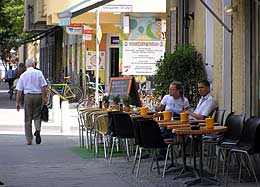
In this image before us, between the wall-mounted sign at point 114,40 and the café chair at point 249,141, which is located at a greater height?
the wall-mounted sign at point 114,40

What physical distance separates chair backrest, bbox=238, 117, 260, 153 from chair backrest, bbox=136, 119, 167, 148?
1224mm

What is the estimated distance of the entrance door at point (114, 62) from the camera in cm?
3506

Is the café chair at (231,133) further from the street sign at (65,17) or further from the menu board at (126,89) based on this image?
the menu board at (126,89)

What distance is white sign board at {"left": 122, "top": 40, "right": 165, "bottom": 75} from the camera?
25734 millimetres

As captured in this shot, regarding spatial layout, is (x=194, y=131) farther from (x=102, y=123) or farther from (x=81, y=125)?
(x=81, y=125)

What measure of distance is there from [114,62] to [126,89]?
1737cm

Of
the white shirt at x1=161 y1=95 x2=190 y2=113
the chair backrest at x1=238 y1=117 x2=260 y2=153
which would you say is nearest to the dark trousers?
the white shirt at x1=161 y1=95 x2=190 y2=113

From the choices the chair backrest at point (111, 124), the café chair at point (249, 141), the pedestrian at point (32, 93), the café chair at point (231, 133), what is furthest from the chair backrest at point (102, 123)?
the café chair at point (249, 141)

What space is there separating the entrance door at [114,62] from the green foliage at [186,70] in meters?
18.7

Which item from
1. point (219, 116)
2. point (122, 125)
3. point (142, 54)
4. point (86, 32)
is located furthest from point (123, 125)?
point (86, 32)

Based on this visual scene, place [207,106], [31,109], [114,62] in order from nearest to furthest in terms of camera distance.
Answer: [207,106], [31,109], [114,62]

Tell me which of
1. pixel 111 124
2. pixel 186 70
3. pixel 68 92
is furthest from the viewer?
pixel 68 92

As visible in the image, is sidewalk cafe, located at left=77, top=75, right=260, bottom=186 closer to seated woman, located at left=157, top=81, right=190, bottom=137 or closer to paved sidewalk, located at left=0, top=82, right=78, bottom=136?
seated woman, located at left=157, top=81, right=190, bottom=137

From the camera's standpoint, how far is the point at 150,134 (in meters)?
11.7
